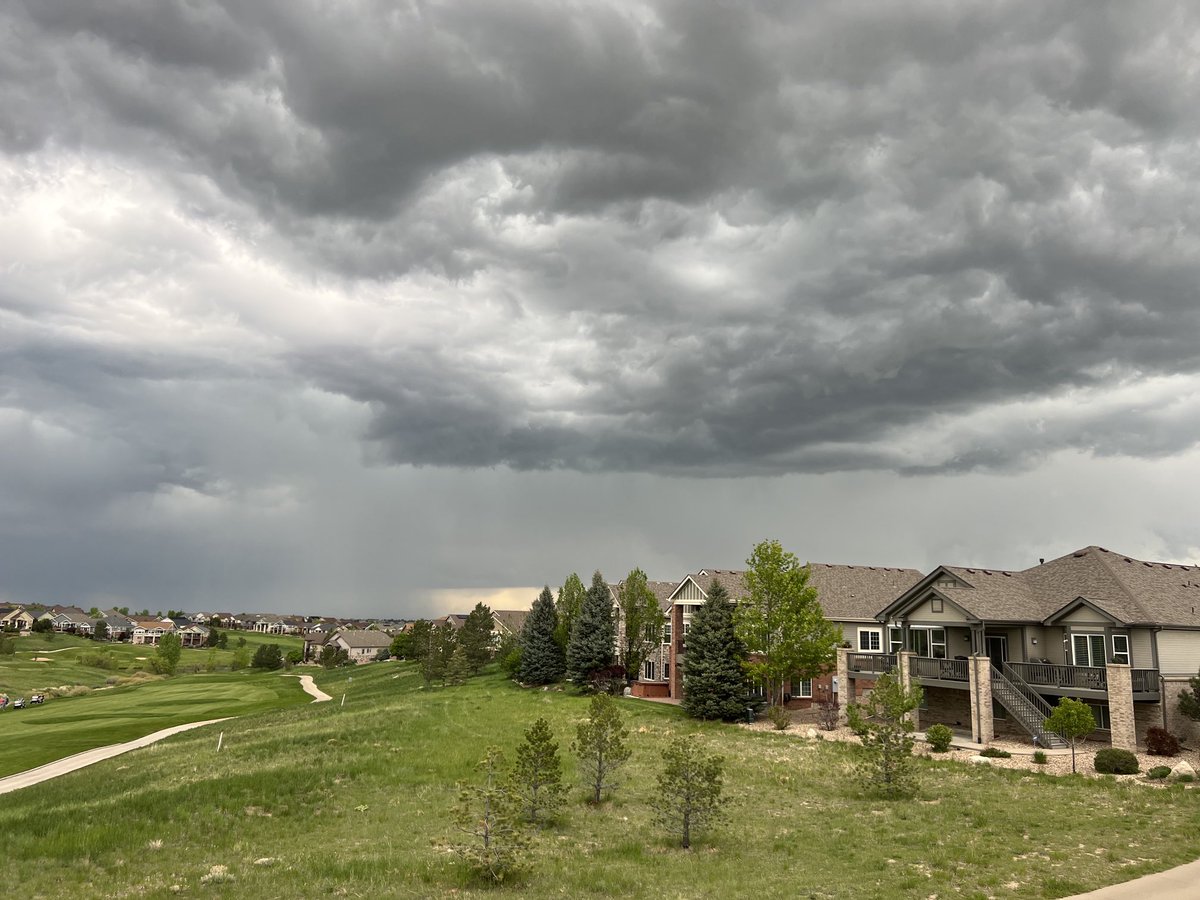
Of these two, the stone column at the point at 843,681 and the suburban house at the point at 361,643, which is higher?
the stone column at the point at 843,681

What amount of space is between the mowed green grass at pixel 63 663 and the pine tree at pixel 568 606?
62995mm

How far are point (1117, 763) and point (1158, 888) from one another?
54.4 feet

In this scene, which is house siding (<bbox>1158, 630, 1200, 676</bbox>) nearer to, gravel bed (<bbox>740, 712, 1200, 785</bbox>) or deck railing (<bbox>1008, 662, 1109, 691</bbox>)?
deck railing (<bbox>1008, 662, 1109, 691</bbox>)

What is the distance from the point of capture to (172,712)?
223 feet

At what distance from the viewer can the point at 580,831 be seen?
23.4 m

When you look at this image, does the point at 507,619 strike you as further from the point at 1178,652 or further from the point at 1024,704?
the point at 1178,652

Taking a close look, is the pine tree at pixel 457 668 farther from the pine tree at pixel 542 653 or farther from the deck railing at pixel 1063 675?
the deck railing at pixel 1063 675

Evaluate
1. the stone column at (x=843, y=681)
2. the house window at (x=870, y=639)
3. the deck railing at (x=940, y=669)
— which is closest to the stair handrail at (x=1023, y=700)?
the deck railing at (x=940, y=669)

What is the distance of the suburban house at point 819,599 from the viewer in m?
56.7

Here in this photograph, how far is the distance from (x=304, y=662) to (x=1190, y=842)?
172 m

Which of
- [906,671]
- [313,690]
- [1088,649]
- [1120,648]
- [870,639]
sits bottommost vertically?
[313,690]

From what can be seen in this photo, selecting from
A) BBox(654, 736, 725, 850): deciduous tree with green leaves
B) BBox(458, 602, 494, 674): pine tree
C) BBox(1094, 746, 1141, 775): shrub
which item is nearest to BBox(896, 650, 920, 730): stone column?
BBox(1094, 746, 1141, 775): shrub

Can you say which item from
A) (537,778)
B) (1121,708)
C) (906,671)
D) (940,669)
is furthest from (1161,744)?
(537,778)

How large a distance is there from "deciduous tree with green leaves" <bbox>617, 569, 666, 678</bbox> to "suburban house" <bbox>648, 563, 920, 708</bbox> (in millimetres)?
1557
